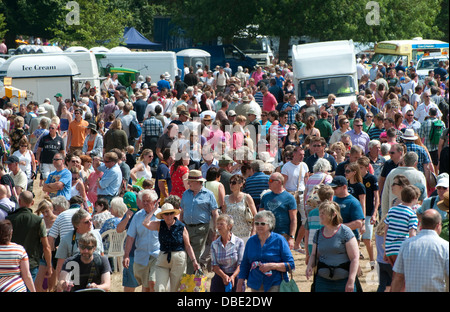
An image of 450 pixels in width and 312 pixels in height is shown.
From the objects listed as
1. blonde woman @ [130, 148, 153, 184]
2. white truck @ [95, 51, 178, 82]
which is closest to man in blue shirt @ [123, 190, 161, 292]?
blonde woman @ [130, 148, 153, 184]

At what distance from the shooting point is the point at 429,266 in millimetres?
6289

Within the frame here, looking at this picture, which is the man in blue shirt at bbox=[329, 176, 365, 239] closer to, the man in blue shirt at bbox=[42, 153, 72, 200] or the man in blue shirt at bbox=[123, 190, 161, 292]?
the man in blue shirt at bbox=[123, 190, 161, 292]

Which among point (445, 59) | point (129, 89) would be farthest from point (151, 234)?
point (445, 59)

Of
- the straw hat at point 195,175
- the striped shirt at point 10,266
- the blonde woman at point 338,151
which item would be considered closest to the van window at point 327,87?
the blonde woman at point 338,151

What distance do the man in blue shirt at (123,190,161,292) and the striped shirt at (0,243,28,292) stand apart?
1553 mm

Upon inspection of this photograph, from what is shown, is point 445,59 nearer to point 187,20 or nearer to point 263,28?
point 263,28

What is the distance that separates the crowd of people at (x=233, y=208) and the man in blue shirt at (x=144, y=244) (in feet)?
0.05

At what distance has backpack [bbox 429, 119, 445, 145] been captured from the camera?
1467 cm

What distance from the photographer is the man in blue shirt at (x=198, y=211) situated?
943cm

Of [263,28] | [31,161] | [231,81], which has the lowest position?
[31,161]

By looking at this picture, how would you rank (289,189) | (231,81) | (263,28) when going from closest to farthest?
(289,189), (231,81), (263,28)

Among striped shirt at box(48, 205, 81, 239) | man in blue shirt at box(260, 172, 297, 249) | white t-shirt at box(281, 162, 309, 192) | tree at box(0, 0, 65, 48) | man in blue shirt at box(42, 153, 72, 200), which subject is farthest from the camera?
tree at box(0, 0, 65, 48)

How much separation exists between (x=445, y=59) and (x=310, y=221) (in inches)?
1069

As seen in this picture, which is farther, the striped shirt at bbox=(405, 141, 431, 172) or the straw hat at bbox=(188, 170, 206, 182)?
the striped shirt at bbox=(405, 141, 431, 172)
